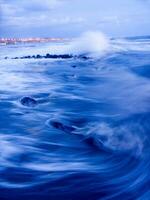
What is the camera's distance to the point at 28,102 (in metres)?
13.6

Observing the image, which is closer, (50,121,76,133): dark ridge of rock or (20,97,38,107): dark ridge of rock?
(50,121,76,133): dark ridge of rock

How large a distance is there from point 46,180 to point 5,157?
1.52m

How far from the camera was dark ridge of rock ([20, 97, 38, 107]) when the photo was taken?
1291cm

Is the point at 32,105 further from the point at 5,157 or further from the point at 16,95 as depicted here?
the point at 5,157

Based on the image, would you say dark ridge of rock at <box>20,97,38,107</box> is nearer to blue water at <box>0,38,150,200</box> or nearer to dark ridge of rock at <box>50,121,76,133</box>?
blue water at <box>0,38,150,200</box>

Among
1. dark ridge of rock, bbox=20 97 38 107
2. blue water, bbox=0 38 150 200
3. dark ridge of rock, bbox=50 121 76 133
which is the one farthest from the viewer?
dark ridge of rock, bbox=20 97 38 107

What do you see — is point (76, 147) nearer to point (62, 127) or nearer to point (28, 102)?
point (62, 127)

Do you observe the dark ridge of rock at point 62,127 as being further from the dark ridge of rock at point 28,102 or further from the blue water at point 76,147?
the dark ridge of rock at point 28,102

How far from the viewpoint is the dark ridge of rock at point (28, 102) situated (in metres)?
12.9

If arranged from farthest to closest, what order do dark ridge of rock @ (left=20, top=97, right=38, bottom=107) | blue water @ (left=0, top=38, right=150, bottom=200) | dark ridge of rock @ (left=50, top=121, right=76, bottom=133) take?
dark ridge of rock @ (left=20, top=97, right=38, bottom=107)
dark ridge of rock @ (left=50, top=121, right=76, bottom=133)
blue water @ (left=0, top=38, right=150, bottom=200)

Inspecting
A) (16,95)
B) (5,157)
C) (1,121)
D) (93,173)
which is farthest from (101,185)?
(16,95)

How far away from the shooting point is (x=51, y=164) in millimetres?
6379

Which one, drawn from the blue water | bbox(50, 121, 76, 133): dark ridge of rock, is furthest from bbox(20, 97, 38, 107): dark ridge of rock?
bbox(50, 121, 76, 133): dark ridge of rock

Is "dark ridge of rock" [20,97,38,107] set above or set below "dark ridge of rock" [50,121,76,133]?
above
